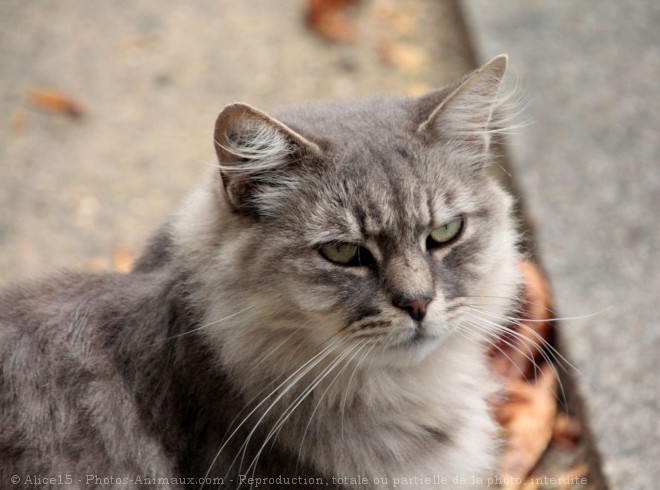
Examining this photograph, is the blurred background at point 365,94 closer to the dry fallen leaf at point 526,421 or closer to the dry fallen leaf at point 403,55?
the dry fallen leaf at point 403,55

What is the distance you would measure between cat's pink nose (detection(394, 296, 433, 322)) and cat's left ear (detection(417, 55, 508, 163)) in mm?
547

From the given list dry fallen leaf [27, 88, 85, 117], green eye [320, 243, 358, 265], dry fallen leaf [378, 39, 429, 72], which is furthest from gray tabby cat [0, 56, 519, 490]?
dry fallen leaf [378, 39, 429, 72]

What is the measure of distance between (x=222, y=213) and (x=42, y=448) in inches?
34.1

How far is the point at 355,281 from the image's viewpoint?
2.52m

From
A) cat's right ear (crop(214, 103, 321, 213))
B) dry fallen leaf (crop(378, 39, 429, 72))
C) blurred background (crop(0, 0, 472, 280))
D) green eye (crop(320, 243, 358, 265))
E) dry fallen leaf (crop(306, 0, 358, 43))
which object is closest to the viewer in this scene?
cat's right ear (crop(214, 103, 321, 213))

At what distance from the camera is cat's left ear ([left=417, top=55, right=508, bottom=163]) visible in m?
2.62

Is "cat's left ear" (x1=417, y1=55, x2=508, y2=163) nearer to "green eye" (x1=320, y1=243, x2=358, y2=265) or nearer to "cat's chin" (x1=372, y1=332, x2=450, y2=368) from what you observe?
"green eye" (x1=320, y1=243, x2=358, y2=265)

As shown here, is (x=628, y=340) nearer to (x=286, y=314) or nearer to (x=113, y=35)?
(x=286, y=314)

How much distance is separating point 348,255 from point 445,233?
32 cm

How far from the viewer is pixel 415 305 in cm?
245

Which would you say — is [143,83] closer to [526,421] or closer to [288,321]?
[526,421]

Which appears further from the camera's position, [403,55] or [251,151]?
[403,55]

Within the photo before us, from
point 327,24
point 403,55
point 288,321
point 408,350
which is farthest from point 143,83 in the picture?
point 408,350

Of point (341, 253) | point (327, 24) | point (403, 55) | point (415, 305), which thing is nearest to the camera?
point (415, 305)
